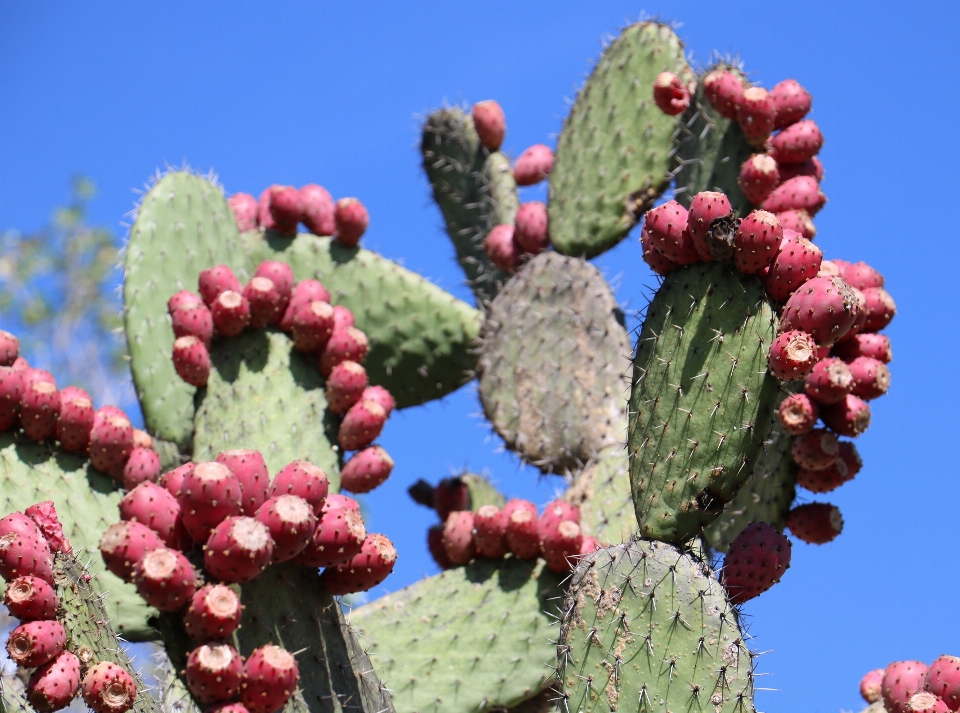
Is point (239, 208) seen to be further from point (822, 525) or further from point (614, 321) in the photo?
point (822, 525)

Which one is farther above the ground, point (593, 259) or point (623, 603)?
point (593, 259)

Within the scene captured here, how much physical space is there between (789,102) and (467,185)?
4.93ft

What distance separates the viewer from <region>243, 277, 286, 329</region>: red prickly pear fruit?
3555 millimetres

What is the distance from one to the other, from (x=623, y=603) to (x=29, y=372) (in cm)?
157

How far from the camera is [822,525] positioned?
10.8 feet

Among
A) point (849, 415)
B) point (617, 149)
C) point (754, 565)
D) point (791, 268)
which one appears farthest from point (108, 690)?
point (617, 149)

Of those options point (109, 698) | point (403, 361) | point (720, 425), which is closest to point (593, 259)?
point (403, 361)

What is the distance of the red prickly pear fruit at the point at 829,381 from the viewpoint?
9.88 feet

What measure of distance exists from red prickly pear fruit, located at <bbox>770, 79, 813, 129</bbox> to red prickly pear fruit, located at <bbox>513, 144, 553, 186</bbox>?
3.79 feet

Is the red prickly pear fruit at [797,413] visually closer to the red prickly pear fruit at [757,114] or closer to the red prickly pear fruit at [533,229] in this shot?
the red prickly pear fruit at [757,114]

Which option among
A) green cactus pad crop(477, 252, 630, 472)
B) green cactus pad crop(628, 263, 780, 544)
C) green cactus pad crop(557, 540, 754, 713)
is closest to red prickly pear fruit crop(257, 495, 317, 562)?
green cactus pad crop(557, 540, 754, 713)

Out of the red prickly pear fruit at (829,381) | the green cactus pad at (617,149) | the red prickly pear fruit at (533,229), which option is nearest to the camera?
the red prickly pear fruit at (829,381)

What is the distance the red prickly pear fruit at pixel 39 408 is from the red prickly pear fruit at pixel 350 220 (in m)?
1.34

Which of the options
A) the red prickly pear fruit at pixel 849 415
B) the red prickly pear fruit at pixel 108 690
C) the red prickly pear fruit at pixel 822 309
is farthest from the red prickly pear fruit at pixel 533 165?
the red prickly pear fruit at pixel 108 690
